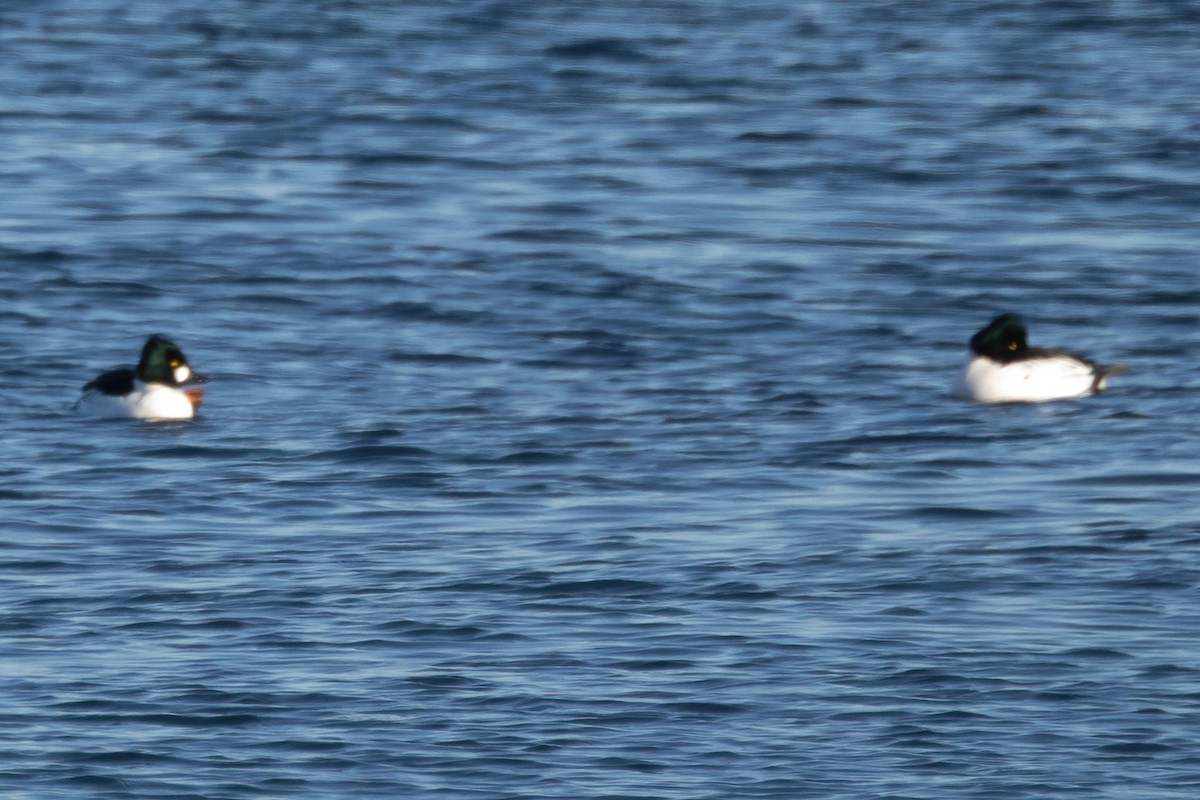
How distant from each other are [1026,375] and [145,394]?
6.84 metres

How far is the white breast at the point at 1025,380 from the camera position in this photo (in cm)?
2022

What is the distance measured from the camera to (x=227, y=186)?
30.9 meters

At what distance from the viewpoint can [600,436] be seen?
59.7ft

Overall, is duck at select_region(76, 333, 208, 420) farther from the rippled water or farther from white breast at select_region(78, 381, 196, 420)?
the rippled water

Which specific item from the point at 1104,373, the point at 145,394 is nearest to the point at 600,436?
the point at 145,394

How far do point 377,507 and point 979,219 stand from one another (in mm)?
14236

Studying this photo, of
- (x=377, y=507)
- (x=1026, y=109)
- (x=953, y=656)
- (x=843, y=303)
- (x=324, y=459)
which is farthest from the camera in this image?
(x=1026, y=109)

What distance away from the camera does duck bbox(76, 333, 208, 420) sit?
19.1 meters

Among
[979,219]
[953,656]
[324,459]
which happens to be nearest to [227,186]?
[979,219]

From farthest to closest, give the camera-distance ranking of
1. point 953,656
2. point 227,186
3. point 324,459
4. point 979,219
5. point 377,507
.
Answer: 1. point 227,186
2. point 979,219
3. point 324,459
4. point 377,507
5. point 953,656

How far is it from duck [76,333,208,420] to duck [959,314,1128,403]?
19.8 ft

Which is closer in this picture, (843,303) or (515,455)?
(515,455)

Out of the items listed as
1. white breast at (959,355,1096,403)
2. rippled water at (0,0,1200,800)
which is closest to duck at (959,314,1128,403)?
white breast at (959,355,1096,403)

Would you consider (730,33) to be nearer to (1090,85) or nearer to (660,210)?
(1090,85)
